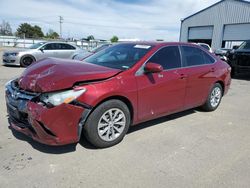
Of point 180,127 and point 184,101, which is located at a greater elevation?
point 184,101

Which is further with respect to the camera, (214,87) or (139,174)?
(214,87)

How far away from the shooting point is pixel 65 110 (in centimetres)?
290

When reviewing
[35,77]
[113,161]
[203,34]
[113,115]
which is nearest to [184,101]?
[113,115]

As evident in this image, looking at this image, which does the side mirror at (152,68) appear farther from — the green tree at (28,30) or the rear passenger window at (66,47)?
the green tree at (28,30)

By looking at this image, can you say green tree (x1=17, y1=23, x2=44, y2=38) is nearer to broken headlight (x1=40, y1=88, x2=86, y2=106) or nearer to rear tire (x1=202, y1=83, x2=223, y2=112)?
rear tire (x1=202, y1=83, x2=223, y2=112)

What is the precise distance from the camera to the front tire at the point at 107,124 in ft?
10.5

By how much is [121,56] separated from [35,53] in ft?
32.4

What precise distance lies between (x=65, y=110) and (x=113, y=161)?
0.95 meters

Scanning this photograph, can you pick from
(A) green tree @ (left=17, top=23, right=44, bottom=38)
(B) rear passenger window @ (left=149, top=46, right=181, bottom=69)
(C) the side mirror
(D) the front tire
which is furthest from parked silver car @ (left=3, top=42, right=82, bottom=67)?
(A) green tree @ (left=17, top=23, right=44, bottom=38)

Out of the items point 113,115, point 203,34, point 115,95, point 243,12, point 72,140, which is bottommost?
point 72,140

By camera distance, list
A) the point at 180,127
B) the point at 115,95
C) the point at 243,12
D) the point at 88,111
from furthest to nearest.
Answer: the point at 243,12 < the point at 180,127 < the point at 115,95 < the point at 88,111

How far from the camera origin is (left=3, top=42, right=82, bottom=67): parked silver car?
12477mm

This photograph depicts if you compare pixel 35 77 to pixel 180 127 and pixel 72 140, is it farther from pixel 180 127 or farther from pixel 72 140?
pixel 180 127

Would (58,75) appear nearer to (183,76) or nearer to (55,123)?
(55,123)
